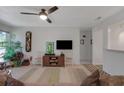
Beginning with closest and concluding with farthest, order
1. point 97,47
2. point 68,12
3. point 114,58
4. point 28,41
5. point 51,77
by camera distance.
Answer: point 68,12 → point 51,77 → point 114,58 → point 97,47 → point 28,41

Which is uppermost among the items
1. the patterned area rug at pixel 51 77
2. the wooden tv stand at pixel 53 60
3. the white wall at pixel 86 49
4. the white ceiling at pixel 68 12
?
the white ceiling at pixel 68 12

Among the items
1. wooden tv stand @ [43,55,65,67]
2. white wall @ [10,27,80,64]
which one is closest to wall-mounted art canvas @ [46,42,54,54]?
white wall @ [10,27,80,64]

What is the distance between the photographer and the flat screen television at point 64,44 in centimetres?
→ 897

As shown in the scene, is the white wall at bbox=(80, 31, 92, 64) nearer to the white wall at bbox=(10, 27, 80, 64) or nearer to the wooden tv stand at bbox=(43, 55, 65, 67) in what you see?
the white wall at bbox=(10, 27, 80, 64)

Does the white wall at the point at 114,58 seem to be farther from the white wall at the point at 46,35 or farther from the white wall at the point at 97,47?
the white wall at the point at 46,35

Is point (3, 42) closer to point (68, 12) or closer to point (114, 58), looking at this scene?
point (68, 12)

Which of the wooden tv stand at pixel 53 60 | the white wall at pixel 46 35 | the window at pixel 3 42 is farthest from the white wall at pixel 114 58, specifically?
the window at pixel 3 42

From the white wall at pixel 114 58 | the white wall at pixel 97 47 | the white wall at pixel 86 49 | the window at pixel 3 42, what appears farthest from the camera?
the white wall at pixel 86 49

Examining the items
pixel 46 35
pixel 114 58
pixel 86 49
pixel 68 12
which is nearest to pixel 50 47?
pixel 46 35

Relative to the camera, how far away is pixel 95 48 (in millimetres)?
8820

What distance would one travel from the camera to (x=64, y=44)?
9008 millimetres
